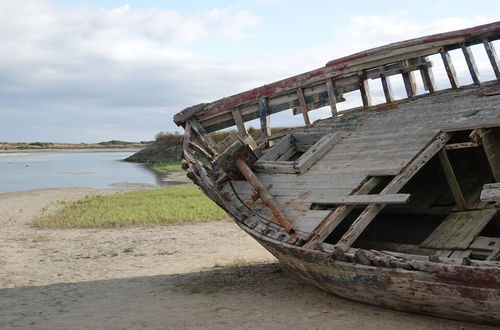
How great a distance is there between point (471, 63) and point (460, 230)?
3.36m

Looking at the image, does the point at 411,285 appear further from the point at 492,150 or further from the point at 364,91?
the point at 364,91

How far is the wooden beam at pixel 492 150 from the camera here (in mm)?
6399

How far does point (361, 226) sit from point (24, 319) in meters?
4.68

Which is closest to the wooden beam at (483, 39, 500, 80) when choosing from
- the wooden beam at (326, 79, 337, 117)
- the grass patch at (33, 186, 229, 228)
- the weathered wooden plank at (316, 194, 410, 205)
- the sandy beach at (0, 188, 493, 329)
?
the wooden beam at (326, 79, 337, 117)

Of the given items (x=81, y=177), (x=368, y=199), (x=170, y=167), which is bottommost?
(x=170, y=167)

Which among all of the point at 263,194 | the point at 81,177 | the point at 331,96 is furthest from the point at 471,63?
the point at 81,177

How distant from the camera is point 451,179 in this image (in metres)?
6.77

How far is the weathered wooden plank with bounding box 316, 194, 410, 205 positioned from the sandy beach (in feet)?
4.21

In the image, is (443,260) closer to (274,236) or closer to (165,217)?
(274,236)

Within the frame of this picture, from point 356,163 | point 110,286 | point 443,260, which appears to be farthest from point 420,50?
point 110,286

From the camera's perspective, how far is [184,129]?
9.71 metres

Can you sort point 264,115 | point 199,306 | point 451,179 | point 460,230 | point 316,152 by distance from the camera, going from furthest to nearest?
point 264,115 < point 316,152 < point 199,306 < point 451,179 < point 460,230

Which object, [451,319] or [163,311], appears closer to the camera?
[451,319]

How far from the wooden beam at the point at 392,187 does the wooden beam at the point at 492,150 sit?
1.53 feet
